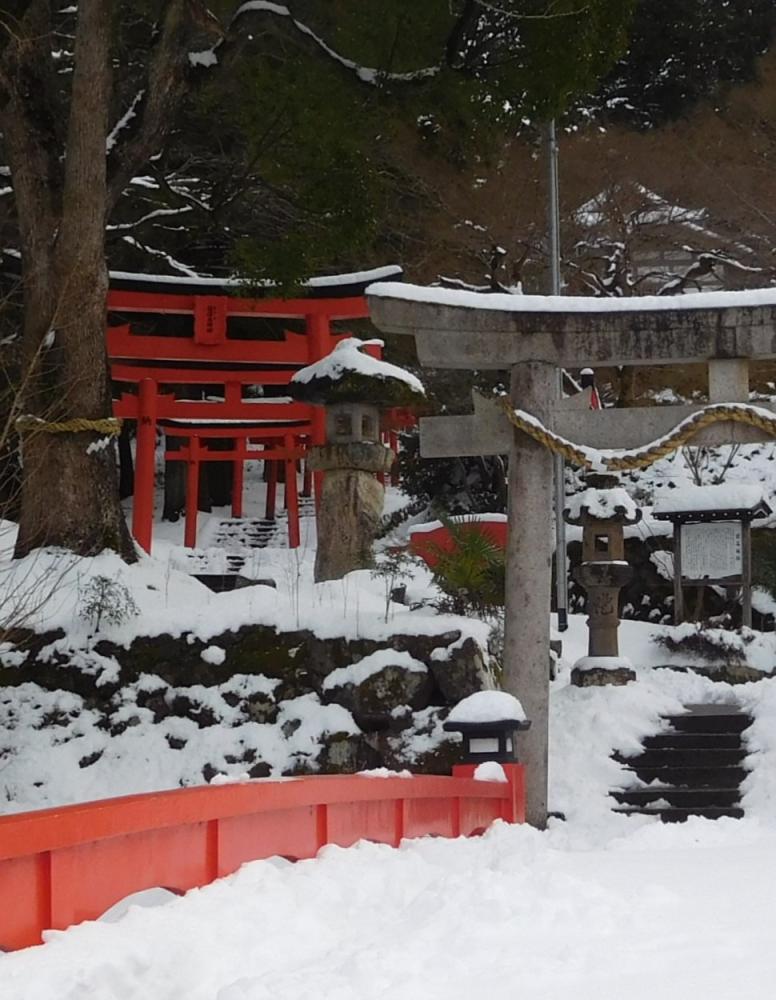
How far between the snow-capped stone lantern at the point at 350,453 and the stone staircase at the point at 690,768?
3169mm

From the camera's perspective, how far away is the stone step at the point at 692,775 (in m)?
11.4

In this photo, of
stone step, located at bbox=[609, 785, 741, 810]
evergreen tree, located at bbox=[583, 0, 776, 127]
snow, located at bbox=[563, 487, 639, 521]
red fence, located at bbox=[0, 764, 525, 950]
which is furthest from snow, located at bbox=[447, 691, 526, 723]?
evergreen tree, located at bbox=[583, 0, 776, 127]


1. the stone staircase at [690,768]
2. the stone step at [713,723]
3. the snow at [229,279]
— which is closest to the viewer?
the stone staircase at [690,768]

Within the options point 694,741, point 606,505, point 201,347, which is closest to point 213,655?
point 694,741

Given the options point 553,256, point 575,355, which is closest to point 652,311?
point 575,355

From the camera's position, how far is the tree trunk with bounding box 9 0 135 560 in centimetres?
1116

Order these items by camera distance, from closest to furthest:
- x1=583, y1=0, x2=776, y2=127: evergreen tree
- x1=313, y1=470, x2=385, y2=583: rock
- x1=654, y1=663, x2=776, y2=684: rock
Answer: x1=313, y1=470, x2=385, y2=583: rock < x1=654, y1=663, x2=776, y2=684: rock < x1=583, y1=0, x2=776, y2=127: evergreen tree

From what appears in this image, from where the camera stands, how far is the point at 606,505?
15.5 meters

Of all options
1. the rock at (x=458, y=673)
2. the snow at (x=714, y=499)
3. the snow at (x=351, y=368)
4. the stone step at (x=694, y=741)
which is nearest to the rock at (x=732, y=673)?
the snow at (x=714, y=499)

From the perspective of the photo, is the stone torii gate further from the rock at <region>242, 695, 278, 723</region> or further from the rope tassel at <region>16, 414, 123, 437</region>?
the rope tassel at <region>16, 414, 123, 437</region>

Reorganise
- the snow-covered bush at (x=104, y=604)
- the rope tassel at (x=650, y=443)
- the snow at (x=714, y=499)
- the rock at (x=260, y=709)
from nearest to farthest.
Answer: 1. the rope tassel at (x=650, y=443)
2. the rock at (x=260, y=709)
3. the snow-covered bush at (x=104, y=604)
4. the snow at (x=714, y=499)

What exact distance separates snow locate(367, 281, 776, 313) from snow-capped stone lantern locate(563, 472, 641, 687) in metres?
5.99

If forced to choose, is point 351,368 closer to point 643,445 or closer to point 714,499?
point 643,445

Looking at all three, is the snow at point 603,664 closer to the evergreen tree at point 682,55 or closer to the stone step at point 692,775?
the stone step at point 692,775
